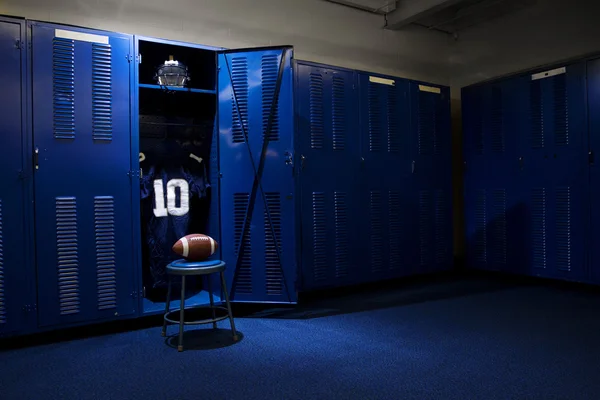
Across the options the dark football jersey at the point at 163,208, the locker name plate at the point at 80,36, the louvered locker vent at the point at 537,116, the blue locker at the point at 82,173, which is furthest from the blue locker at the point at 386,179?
the locker name plate at the point at 80,36

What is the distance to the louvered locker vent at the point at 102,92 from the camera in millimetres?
3154

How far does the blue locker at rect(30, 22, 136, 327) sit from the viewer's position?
9.82 ft

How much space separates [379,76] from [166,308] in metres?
3.07

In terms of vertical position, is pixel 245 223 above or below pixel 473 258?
above

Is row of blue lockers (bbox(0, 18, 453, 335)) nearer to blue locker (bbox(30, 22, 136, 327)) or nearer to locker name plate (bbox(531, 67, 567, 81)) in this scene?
blue locker (bbox(30, 22, 136, 327))

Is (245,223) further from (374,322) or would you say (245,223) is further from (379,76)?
(379,76)

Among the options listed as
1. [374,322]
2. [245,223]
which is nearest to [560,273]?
[374,322]

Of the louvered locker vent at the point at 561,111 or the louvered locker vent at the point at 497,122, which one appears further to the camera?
the louvered locker vent at the point at 497,122

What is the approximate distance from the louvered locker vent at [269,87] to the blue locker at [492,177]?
2.68m

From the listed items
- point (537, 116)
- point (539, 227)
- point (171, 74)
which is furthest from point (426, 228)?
point (171, 74)

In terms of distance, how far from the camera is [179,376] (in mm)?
2463

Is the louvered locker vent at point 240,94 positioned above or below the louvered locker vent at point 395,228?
above

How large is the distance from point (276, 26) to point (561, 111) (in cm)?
298

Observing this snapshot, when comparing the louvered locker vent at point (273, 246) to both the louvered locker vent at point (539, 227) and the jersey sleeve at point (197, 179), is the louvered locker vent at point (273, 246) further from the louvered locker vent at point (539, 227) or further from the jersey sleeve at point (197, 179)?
the louvered locker vent at point (539, 227)
